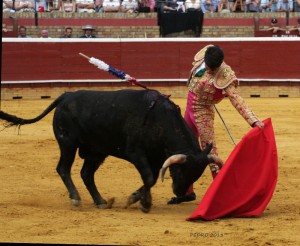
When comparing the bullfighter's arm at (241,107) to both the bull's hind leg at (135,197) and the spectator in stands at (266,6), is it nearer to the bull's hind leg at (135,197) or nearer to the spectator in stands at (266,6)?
the bull's hind leg at (135,197)

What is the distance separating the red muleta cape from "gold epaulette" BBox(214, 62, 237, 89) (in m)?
0.39

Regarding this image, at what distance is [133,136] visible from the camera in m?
6.35

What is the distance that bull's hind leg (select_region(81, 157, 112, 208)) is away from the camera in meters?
6.74

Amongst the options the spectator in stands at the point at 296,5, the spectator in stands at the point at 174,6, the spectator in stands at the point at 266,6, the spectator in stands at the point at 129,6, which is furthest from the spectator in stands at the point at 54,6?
the spectator in stands at the point at 296,5

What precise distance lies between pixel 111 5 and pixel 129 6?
377 mm

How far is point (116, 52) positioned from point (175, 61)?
1080 millimetres

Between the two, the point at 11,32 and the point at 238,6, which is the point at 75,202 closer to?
the point at 11,32

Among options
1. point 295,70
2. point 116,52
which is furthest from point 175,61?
point 295,70

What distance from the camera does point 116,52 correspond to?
636 inches

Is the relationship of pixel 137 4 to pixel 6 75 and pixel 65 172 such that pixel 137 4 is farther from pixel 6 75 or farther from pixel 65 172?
pixel 65 172

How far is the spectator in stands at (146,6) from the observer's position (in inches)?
686

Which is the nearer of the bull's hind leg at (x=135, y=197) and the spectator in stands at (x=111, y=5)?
the bull's hind leg at (x=135, y=197)

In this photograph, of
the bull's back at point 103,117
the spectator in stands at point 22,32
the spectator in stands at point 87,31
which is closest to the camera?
the bull's back at point 103,117

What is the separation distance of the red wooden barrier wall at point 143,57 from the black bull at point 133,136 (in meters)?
9.20
